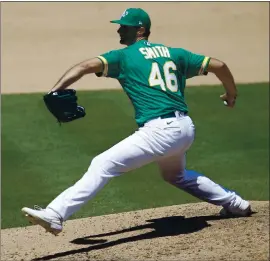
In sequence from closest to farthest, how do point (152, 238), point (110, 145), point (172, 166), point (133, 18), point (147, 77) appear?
1. point (147, 77)
2. point (133, 18)
3. point (152, 238)
4. point (172, 166)
5. point (110, 145)

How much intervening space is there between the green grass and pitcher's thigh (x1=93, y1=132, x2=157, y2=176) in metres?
1.66

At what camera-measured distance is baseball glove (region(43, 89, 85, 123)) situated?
6.29 m

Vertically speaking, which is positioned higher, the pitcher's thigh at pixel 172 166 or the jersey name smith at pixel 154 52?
the jersey name smith at pixel 154 52

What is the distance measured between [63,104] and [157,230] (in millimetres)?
1358

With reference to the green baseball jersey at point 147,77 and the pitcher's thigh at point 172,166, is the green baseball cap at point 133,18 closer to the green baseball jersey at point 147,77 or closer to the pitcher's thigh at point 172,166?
the green baseball jersey at point 147,77

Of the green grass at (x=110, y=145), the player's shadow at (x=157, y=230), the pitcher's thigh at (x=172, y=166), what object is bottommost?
the green grass at (x=110, y=145)

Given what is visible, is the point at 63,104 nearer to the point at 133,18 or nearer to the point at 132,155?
the point at 132,155

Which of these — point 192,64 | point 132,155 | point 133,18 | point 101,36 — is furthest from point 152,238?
point 101,36

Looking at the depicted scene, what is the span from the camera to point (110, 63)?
625cm

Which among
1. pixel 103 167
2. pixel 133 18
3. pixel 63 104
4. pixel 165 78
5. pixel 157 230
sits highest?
pixel 133 18

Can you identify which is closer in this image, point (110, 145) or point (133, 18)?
point (133, 18)

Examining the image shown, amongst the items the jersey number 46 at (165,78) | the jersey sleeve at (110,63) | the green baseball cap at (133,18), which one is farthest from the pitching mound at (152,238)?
the green baseball cap at (133,18)

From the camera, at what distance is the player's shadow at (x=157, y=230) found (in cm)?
643

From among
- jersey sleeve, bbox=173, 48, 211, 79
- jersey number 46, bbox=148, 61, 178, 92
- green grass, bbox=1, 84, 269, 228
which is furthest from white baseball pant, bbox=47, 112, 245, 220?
green grass, bbox=1, 84, 269, 228
